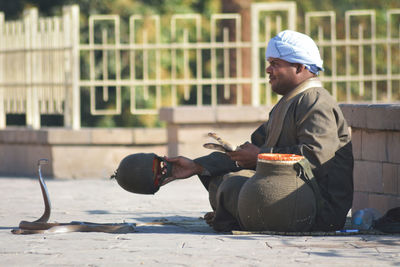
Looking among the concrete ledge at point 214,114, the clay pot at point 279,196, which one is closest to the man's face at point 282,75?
the clay pot at point 279,196

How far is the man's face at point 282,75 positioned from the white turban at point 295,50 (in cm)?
5

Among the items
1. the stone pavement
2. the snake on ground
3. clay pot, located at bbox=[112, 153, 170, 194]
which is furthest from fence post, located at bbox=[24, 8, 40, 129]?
clay pot, located at bbox=[112, 153, 170, 194]

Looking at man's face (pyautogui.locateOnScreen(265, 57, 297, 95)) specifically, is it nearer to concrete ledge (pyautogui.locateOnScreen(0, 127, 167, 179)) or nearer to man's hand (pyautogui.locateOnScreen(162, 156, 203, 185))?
man's hand (pyautogui.locateOnScreen(162, 156, 203, 185))

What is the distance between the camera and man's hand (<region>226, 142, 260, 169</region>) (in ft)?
19.2

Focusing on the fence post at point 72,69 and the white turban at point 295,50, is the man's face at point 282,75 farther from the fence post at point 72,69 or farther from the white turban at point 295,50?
the fence post at point 72,69

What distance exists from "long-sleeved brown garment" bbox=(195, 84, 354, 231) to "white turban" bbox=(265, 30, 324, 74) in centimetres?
22

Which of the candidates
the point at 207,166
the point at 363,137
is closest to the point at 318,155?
the point at 207,166

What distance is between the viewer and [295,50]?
5965 millimetres

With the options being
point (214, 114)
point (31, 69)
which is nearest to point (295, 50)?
point (214, 114)

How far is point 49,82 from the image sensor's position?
12.1m

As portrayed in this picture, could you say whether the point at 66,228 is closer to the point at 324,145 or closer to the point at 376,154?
the point at 324,145

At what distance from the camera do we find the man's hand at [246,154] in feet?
19.2

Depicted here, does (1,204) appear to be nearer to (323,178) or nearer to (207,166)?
(207,166)

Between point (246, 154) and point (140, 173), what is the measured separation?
2.28ft
